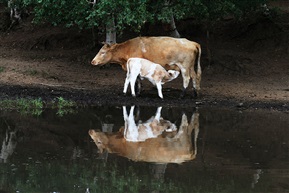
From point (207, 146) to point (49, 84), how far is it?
7673 mm

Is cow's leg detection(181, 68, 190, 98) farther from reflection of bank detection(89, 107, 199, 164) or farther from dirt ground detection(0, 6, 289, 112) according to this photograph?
reflection of bank detection(89, 107, 199, 164)

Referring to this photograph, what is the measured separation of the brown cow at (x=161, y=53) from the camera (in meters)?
17.5

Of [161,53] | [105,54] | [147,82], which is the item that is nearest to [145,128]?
[161,53]

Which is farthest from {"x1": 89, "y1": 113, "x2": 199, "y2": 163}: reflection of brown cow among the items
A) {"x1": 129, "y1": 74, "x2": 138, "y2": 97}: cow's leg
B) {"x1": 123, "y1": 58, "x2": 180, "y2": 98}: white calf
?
{"x1": 129, "y1": 74, "x2": 138, "y2": 97}: cow's leg

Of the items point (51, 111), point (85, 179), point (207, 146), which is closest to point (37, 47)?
point (51, 111)

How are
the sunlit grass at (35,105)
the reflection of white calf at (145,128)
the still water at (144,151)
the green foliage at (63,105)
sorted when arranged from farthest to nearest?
the green foliage at (63,105)
the sunlit grass at (35,105)
the reflection of white calf at (145,128)
the still water at (144,151)

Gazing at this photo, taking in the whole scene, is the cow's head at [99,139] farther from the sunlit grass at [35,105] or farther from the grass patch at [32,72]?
the grass patch at [32,72]

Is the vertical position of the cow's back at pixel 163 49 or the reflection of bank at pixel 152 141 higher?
the cow's back at pixel 163 49

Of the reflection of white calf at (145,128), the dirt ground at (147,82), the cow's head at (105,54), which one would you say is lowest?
the dirt ground at (147,82)

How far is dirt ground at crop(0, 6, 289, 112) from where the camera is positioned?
55.8 feet

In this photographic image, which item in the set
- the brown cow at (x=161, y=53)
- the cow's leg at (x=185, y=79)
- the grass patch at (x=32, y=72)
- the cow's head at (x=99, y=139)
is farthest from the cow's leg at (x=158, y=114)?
the grass patch at (x=32, y=72)

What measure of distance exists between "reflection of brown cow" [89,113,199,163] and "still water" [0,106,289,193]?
0.6 inches

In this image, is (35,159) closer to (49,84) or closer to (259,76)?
(49,84)

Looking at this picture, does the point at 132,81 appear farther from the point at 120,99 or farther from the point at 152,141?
the point at 152,141
